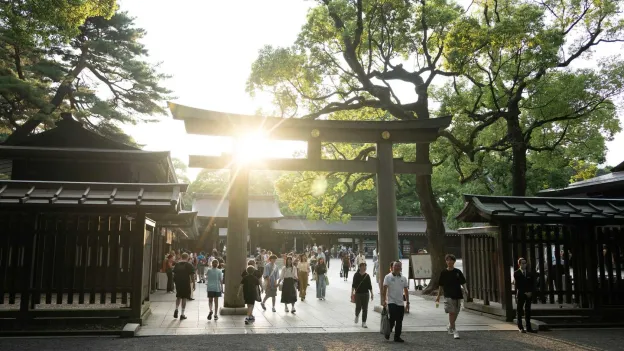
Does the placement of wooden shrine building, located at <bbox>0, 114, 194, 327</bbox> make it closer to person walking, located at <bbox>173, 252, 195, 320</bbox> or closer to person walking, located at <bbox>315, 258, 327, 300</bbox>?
person walking, located at <bbox>173, 252, 195, 320</bbox>

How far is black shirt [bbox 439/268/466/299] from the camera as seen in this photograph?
1072 centimetres

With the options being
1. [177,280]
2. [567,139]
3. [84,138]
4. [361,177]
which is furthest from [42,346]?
[567,139]

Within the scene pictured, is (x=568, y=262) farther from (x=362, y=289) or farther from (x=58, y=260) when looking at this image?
(x=58, y=260)

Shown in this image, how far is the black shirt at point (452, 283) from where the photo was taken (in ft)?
35.2

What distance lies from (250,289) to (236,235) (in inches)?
78.7

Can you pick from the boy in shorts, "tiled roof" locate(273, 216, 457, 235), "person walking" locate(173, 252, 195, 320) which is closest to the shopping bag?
the boy in shorts

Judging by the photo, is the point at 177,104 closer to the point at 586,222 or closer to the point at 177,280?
the point at 177,280

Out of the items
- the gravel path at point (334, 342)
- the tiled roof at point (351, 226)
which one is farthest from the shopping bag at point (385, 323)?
the tiled roof at point (351, 226)

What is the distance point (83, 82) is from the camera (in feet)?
92.1

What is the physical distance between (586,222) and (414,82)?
31.1 feet

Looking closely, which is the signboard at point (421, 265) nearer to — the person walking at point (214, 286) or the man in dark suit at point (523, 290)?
→ the man in dark suit at point (523, 290)

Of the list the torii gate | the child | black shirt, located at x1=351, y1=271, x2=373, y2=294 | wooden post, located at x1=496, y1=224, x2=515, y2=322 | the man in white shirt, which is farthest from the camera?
the torii gate

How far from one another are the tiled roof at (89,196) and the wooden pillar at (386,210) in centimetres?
637

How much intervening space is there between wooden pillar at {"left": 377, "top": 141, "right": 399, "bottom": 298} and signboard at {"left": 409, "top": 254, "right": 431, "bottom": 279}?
5788 millimetres
